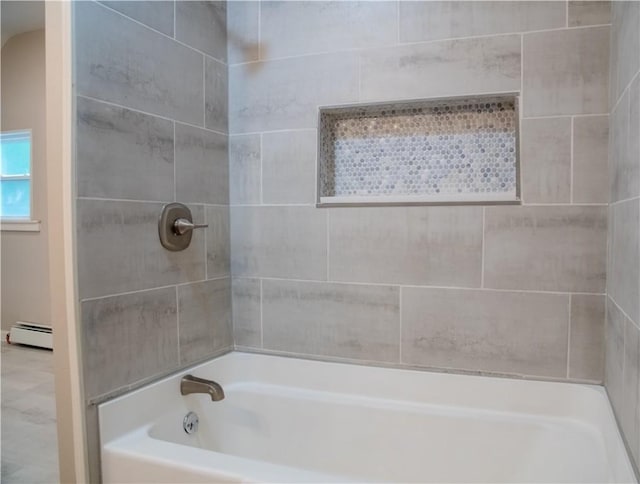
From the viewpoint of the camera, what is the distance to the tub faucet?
1632 millimetres

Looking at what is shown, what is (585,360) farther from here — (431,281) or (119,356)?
(119,356)

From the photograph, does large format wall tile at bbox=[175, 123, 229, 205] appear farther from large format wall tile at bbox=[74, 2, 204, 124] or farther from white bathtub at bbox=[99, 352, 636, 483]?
white bathtub at bbox=[99, 352, 636, 483]

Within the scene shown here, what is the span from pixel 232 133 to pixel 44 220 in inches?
122

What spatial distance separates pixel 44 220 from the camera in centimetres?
419

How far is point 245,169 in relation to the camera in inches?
78.7

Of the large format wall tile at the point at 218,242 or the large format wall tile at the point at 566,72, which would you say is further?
the large format wall tile at the point at 218,242

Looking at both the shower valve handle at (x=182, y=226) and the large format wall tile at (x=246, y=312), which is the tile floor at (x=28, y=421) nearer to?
the large format wall tile at (x=246, y=312)

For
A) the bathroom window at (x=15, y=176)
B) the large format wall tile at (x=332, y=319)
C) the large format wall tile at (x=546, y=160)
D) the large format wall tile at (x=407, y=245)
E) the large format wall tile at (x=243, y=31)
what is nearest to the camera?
the large format wall tile at (x=546, y=160)

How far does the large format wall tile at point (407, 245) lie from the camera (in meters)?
1.69

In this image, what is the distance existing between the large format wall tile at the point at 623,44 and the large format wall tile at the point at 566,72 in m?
0.05

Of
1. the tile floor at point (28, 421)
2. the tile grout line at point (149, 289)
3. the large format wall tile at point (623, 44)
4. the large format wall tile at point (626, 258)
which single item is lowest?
the tile floor at point (28, 421)

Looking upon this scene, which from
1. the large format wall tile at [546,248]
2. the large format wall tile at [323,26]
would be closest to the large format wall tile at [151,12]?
the large format wall tile at [323,26]

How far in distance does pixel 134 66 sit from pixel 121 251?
0.63 metres

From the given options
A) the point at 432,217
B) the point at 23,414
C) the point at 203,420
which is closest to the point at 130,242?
the point at 203,420
